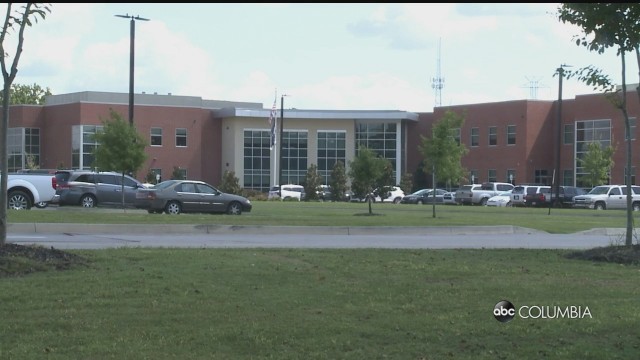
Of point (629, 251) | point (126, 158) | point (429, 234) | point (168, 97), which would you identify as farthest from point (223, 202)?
point (168, 97)

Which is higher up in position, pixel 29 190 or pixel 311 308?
pixel 29 190

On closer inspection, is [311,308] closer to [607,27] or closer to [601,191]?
[607,27]

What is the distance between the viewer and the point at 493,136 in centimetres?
7231

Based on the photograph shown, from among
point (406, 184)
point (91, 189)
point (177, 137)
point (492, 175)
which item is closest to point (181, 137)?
point (177, 137)

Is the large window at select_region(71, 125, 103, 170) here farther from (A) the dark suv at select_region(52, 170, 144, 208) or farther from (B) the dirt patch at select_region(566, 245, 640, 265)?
(B) the dirt patch at select_region(566, 245, 640, 265)

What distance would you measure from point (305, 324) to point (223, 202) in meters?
23.9

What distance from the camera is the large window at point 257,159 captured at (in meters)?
76.9

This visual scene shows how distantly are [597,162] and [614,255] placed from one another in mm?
48482

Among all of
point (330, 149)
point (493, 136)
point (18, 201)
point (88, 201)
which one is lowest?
point (88, 201)

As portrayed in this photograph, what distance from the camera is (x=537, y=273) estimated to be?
1112 centimetres

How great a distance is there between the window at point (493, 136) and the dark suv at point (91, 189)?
43.1 metres

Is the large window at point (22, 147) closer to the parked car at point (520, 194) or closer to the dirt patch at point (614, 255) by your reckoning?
the parked car at point (520, 194)
